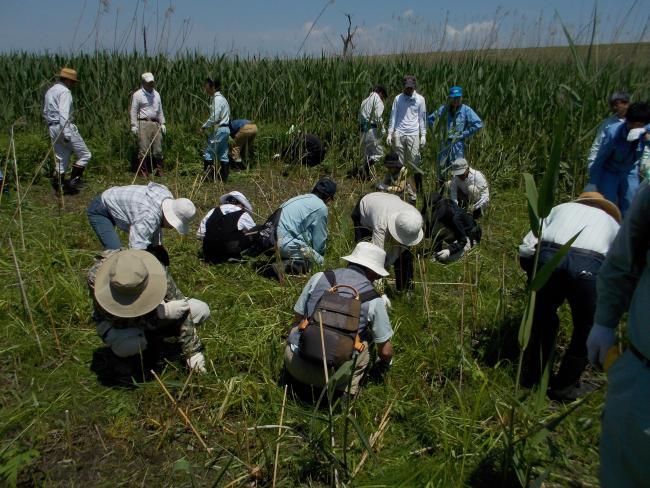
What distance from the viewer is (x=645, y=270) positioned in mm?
1467

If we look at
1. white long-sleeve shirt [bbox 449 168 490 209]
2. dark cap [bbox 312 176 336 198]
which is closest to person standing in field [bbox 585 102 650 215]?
white long-sleeve shirt [bbox 449 168 490 209]

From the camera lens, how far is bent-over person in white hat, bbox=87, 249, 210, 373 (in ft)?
9.22

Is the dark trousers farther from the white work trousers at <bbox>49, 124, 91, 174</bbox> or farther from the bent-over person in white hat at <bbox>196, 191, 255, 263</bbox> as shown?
the white work trousers at <bbox>49, 124, 91, 174</bbox>

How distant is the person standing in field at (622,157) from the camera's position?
413 centimetres

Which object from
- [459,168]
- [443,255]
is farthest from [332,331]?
[459,168]

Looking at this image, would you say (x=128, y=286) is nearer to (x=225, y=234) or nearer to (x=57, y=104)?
(x=225, y=234)

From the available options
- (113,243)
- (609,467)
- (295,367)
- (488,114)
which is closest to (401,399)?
(295,367)

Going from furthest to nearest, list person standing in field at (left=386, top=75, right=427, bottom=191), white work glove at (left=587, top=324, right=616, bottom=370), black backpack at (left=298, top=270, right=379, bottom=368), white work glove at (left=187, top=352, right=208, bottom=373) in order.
→ person standing in field at (left=386, top=75, right=427, bottom=191)
white work glove at (left=187, top=352, right=208, bottom=373)
black backpack at (left=298, top=270, right=379, bottom=368)
white work glove at (left=587, top=324, right=616, bottom=370)

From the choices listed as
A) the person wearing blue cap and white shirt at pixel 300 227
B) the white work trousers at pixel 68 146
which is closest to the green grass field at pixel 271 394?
the person wearing blue cap and white shirt at pixel 300 227

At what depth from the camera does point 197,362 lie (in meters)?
3.09

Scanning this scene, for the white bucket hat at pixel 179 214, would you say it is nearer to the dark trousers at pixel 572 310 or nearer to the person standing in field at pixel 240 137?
the dark trousers at pixel 572 310

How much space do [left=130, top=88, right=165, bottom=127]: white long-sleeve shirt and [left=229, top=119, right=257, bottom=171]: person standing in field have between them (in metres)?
1.19

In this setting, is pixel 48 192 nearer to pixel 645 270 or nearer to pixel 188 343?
pixel 188 343

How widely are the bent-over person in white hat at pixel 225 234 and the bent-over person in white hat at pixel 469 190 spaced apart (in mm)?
2009
